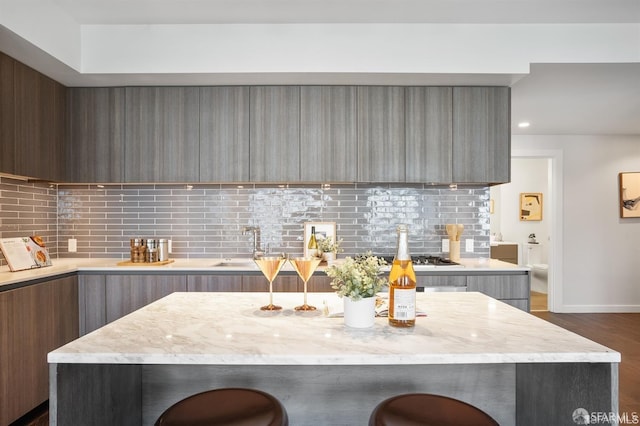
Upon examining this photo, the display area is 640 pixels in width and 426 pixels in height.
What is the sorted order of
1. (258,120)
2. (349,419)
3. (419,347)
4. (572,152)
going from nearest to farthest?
1. (419,347)
2. (349,419)
3. (258,120)
4. (572,152)

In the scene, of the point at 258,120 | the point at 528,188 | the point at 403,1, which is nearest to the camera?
the point at 403,1

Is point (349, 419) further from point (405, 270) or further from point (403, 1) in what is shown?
point (403, 1)

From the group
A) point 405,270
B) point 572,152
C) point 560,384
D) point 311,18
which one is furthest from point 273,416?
point 572,152

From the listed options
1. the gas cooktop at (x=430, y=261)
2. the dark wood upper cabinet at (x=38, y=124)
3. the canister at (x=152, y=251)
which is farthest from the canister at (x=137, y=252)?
the gas cooktop at (x=430, y=261)

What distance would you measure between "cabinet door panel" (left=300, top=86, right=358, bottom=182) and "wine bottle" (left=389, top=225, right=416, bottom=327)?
1.98m

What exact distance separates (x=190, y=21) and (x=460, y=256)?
9.74 ft

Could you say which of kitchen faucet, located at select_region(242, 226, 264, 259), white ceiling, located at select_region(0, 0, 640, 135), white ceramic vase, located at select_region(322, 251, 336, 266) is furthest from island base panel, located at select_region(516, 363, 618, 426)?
kitchen faucet, located at select_region(242, 226, 264, 259)

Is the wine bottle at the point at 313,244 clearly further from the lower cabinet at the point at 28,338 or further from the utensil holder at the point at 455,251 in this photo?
the lower cabinet at the point at 28,338

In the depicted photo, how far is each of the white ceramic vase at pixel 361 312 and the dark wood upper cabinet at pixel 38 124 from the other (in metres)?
2.65

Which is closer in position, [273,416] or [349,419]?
[273,416]

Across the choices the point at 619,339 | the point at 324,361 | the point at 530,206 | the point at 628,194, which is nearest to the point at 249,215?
the point at 324,361

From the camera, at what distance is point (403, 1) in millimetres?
2600

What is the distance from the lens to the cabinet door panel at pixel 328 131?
10.6ft

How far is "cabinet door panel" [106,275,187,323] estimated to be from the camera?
3.00 metres
